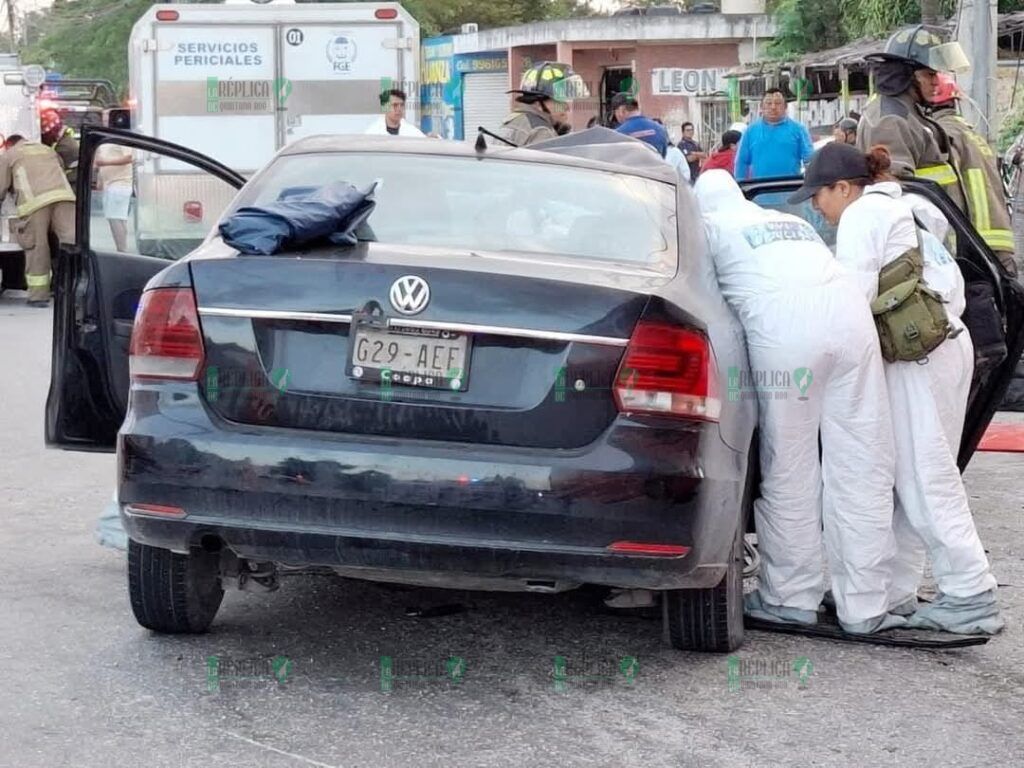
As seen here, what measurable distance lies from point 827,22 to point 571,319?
3170 cm

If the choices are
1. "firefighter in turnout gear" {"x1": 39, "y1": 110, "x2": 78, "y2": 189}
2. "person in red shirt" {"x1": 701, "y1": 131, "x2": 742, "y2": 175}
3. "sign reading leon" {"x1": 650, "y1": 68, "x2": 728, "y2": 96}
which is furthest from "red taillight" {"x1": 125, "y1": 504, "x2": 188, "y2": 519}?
"sign reading leon" {"x1": 650, "y1": 68, "x2": 728, "y2": 96}

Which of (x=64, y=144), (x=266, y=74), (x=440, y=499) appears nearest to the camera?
(x=440, y=499)

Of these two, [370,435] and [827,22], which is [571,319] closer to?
[370,435]

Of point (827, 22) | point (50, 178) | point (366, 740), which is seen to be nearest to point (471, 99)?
point (827, 22)

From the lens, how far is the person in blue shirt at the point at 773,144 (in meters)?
15.0

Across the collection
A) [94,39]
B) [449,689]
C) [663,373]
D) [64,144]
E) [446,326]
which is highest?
[94,39]

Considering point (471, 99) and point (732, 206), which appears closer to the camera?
point (732, 206)

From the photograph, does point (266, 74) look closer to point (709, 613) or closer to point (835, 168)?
point (835, 168)

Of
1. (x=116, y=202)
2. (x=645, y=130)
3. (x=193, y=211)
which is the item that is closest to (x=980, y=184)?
(x=116, y=202)

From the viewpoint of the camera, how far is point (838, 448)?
5438 mm

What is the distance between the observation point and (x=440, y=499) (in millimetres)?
4492

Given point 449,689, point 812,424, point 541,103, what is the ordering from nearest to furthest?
point 449,689, point 812,424, point 541,103

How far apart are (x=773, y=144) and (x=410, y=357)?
1101cm

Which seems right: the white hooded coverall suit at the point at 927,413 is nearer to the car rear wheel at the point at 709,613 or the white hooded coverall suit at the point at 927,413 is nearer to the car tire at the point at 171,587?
the car rear wheel at the point at 709,613
